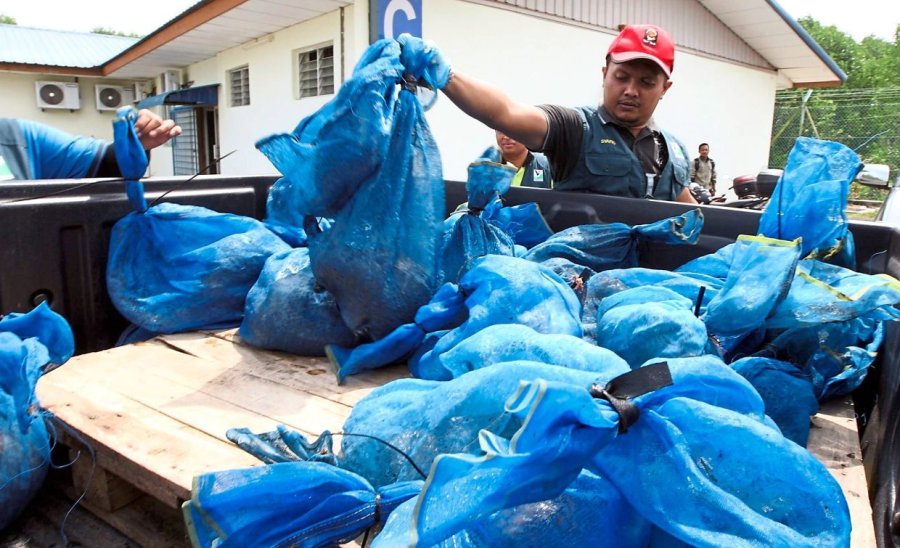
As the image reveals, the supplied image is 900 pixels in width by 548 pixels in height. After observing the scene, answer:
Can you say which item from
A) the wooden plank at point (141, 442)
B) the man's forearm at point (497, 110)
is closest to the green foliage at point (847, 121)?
the man's forearm at point (497, 110)

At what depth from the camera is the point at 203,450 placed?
1.28 m

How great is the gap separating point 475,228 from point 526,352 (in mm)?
745

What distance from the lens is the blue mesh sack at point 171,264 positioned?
6.63 ft

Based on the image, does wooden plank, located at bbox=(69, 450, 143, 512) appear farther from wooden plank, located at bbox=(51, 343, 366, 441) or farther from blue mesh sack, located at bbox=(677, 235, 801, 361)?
blue mesh sack, located at bbox=(677, 235, 801, 361)

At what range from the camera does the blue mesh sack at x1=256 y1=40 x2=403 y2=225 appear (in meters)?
1.52

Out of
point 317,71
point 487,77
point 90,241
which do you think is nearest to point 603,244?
point 90,241

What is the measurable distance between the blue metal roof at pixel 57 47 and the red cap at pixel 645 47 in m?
18.1

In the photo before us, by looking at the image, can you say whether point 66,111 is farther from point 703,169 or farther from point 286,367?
point 286,367

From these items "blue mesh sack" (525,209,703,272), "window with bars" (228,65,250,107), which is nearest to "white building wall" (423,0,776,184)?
"window with bars" (228,65,250,107)

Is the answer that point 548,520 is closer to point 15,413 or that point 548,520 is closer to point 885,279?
point 885,279

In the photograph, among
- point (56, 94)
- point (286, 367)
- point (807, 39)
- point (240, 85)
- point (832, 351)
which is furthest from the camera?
point (56, 94)

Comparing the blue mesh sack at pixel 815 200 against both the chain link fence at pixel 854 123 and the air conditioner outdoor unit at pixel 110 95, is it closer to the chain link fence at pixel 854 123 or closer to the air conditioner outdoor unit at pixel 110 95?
the chain link fence at pixel 854 123

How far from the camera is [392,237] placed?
163 centimetres

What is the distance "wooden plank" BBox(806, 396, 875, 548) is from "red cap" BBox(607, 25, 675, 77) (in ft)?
5.03
